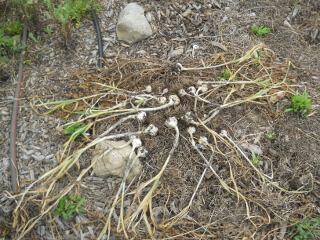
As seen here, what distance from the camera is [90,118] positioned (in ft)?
6.11

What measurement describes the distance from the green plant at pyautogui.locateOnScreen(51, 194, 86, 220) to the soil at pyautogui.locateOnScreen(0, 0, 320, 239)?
0.05 meters

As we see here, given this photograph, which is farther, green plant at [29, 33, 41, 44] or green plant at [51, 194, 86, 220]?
green plant at [29, 33, 41, 44]

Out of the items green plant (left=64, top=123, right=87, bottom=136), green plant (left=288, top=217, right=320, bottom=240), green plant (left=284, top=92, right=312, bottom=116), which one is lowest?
green plant (left=288, top=217, right=320, bottom=240)

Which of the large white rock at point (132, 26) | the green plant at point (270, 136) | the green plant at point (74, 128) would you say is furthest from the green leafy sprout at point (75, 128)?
the green plant at point (270, 136)

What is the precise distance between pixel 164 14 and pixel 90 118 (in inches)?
50.0

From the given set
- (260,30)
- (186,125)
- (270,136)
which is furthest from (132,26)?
(270,136)

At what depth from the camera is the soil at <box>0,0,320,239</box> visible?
159 cm

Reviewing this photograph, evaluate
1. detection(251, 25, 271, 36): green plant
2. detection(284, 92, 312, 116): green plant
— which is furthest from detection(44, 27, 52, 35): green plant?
detection(284, 92, 312, 116): green plant

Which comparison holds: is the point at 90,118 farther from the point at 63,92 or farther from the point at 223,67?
the point at 223,67

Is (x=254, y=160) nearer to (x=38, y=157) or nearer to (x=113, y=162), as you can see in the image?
(x=113, y=162)

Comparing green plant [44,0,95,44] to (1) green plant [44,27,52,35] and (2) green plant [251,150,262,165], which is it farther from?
(2) green plant [251,150,262,165]

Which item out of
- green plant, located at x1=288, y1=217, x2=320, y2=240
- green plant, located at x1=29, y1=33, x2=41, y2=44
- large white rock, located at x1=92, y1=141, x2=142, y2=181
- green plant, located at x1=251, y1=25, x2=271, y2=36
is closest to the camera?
green plant, located at x1=288, y1=217, x2=320, y2=240

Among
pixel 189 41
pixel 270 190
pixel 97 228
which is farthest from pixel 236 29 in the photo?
pixel 97 228

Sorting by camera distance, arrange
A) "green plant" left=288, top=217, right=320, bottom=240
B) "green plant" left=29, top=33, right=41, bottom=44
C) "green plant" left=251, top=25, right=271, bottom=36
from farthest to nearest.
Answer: "green plant" left=251, top=25, right=271, bottom=36 < "green plant" left=29, top=33, right=41, bottom=44 < "green plant" left=288, top=217, right=320, bottom=240
